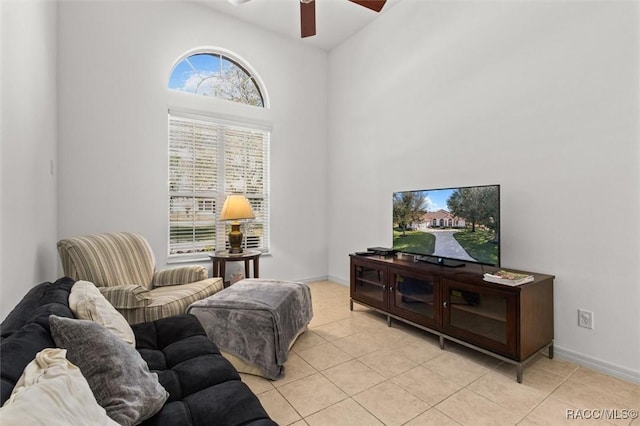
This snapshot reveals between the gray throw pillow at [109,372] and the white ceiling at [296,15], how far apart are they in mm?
3720

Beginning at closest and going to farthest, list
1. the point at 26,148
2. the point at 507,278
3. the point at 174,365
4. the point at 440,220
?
the point at 174,365, the point at 26,148, the point at 507,278, the point at 440,220

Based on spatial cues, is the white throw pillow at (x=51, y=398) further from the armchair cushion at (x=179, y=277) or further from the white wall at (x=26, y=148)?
the armchair cushion at (x=179, y=277)

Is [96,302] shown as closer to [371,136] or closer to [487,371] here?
[487,371]

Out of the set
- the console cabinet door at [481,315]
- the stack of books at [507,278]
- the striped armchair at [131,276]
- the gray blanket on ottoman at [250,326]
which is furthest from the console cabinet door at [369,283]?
the striped armchair at [131,276]

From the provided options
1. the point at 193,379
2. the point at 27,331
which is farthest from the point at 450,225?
the point at 27,331

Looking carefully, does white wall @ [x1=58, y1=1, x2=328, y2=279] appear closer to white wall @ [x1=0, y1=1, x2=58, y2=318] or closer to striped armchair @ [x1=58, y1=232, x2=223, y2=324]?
white wall @ [x1=0, y1=1, x2=58, y2=318]

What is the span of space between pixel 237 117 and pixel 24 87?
231cm

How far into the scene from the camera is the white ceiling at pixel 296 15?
11.9 ft

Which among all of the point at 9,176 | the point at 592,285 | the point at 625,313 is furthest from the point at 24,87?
the point at 625,313

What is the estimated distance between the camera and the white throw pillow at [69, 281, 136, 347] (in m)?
1.38

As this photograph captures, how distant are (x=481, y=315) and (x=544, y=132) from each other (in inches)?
58.5

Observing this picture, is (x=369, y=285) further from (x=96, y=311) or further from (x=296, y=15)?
(x=296, y=15)

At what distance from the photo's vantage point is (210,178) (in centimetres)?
382

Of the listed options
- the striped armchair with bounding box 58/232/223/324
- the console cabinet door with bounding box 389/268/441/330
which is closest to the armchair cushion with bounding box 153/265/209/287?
the striped armchair with bounding box 58/232/223/324
